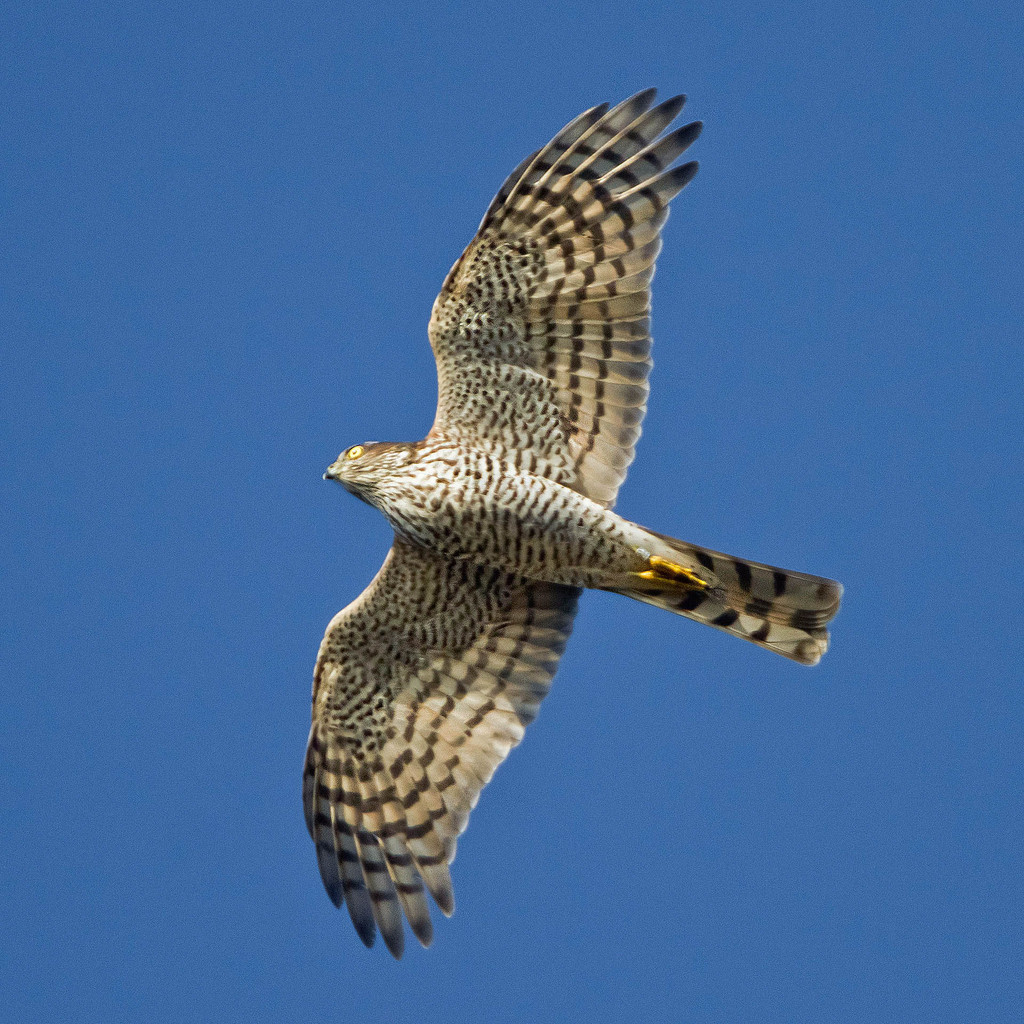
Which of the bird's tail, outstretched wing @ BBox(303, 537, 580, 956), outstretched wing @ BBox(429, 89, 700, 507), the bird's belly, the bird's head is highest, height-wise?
outstretched wing @ BBox(429, 89, 700, 507)

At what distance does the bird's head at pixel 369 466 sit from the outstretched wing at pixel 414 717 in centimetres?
56

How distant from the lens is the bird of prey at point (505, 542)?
8.37 metres

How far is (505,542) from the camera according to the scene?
8625mm

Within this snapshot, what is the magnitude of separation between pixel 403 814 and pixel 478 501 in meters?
2.10

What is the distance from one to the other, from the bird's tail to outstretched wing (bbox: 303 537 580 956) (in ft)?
2.54

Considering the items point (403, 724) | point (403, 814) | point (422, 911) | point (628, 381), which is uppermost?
point (628, 381)

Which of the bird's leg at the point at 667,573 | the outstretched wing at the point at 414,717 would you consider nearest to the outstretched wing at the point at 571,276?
the bird's leg at the point at 667,573

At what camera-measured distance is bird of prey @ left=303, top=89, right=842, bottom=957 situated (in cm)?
837

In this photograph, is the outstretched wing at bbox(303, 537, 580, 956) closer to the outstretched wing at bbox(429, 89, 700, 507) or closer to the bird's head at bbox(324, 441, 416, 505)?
the bird's head at bbox(324, 441, 416, 505)

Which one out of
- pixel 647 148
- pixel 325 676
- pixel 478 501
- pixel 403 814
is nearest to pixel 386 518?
pixel 478 501

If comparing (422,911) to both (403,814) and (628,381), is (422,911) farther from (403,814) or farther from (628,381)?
(628,381)

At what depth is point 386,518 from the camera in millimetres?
8688

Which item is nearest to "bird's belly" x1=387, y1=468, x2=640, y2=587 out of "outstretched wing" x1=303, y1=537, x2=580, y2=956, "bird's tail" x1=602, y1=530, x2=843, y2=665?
"bird's tail" x1=602, y1=530, x2=843, y2=665

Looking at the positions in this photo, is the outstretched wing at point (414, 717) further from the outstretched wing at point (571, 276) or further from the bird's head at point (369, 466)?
the outstretched wing at point (571, 276)
